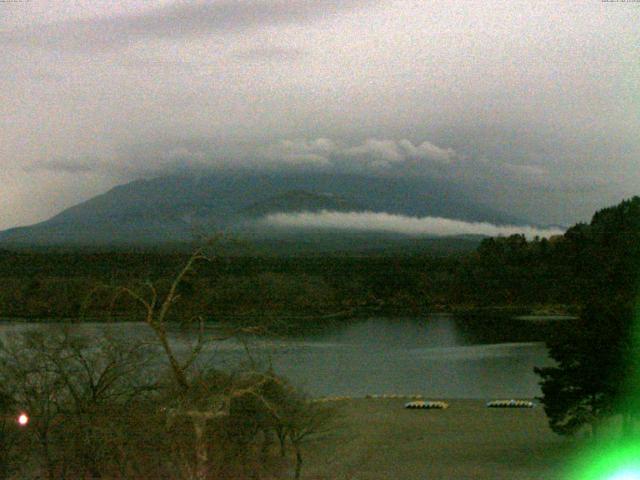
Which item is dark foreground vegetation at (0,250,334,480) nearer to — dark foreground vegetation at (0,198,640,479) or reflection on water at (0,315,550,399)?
dark foreground vegetation at (0,198,640,479)

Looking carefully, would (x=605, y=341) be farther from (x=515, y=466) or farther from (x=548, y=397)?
(x=515, y=466)

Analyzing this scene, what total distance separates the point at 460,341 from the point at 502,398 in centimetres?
1287

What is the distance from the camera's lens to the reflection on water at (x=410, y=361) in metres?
22.9

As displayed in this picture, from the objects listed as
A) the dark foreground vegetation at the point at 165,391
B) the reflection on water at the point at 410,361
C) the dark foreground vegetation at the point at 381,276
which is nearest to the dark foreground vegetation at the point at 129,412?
the dark foreground vegetation at the point at 165,391

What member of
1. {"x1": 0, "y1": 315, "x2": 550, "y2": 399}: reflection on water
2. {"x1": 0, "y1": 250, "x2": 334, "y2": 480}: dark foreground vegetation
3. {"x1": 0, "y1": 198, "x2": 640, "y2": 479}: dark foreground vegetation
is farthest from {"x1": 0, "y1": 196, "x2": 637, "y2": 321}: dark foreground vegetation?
{"x1": 0, "y1": 250, "x2": 334, "y2": 480}: dark foreground vegetation

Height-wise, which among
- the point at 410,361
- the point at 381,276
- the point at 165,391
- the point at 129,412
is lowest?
the point at 410,361

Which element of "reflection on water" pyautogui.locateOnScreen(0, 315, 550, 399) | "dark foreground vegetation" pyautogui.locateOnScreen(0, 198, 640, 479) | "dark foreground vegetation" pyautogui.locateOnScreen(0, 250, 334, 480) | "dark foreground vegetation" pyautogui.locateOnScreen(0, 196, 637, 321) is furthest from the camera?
"dark foreground vegetation" pyautogui.locateOnScreen(0, 196, 637, 321)

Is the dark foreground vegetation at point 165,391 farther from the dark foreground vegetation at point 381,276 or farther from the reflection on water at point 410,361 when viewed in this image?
the reflection on water at point 410,361

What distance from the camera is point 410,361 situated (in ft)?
94.0

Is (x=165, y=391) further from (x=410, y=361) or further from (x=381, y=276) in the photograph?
(x=381, y=276)

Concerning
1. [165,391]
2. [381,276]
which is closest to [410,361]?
[165,391]

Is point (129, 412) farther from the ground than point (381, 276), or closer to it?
farther from the ground

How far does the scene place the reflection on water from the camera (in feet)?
75.0

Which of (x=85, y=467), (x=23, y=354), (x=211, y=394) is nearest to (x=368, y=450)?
(x=23, y=354)
